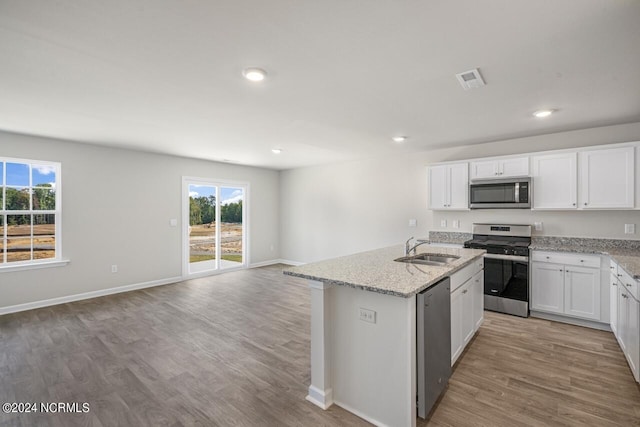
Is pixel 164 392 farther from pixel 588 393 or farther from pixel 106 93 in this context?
pixel 588 393

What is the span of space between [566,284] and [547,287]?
0.20m

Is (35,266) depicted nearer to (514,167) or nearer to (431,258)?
(431,258)

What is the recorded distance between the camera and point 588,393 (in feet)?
7.41

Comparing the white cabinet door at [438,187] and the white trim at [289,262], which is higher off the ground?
the white cabinet door at [438,187]

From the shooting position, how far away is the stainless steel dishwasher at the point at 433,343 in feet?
6.22

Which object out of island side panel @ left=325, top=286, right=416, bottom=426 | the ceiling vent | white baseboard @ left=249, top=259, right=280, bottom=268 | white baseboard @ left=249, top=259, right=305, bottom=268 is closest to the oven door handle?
the ceiling vent

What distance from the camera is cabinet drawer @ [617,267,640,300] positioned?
2.29m

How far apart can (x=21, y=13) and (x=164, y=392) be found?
2.63m

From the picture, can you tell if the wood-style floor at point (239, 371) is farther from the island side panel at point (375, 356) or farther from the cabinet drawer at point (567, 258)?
the cabinet drawer at point (567, 258)

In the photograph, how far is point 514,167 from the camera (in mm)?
4125

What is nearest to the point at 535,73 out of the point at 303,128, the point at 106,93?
the point at 303,128

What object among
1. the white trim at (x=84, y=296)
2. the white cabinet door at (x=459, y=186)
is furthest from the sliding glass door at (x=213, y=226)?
the white cabinet door at (x=459, y=186)

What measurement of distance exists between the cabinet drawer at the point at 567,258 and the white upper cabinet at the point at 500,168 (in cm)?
110

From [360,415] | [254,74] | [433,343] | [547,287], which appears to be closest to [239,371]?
[360,415]
